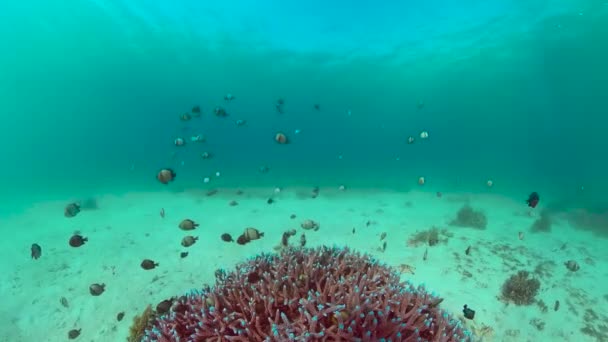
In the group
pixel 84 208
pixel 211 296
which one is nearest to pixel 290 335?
pixel 211 296

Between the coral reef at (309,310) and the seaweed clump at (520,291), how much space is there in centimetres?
493

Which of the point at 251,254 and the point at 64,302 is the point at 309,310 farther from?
the point at 64,302

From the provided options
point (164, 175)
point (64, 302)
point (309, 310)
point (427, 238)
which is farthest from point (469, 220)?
point (64, 302)

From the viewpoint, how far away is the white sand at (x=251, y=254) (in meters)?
7.90

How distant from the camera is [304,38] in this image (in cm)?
3769

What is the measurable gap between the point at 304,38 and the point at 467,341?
1495 inches

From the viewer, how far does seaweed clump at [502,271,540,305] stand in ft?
26.7

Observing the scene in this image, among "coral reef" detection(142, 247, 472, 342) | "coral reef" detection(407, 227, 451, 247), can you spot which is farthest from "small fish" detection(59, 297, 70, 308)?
"coral reef" detection(407, 227, 451, 247)

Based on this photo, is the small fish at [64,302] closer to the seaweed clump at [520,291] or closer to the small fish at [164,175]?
the small fish at [164,175]

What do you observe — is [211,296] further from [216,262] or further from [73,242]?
[216,262]

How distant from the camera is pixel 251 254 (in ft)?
Result: 36.6

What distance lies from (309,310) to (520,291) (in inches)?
283

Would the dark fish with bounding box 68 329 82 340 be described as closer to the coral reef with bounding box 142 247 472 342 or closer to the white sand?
the white sand

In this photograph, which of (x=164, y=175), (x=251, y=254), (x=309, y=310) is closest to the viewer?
(x=309, y=310)
